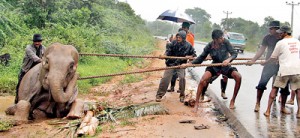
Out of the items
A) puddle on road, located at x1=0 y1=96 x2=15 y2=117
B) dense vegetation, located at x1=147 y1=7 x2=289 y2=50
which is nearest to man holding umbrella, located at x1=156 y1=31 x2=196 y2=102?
puddle on road, located at x1=0 y1=96 x2=15 y2=117

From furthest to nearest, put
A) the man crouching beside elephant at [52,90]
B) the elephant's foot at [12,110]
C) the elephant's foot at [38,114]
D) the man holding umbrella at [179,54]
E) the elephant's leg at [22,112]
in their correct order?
the man holding umbrella at [179,54]
the elephant's foot at [38,114]
the elephant's foot at [12,110]
the elephant's leg at [22,112]
the man crouching beside elephant at [52,90]

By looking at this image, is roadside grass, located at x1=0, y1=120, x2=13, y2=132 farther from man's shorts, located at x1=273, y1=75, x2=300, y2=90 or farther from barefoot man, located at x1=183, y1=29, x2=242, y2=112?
man's shorts, located at x1=273, y1=75, x2=300, y2=90

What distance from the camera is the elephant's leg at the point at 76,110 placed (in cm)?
695

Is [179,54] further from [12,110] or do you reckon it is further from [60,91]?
[12,110]

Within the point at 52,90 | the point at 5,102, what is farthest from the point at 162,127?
the point at 5,102

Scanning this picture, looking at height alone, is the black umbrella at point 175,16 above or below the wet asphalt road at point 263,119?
above

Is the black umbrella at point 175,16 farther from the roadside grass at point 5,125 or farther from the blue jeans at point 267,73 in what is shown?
the roadside grass at point 5,125

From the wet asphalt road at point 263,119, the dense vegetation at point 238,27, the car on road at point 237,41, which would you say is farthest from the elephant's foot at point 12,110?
the dense vegetation at point 238,27

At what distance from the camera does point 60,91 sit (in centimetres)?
655

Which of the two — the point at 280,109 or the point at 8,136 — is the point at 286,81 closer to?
the point at 280,109

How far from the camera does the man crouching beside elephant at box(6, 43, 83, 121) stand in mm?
6609

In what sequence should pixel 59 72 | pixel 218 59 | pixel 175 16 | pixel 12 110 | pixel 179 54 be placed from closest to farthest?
pixel 59 72, pixel 12 110, pixel 218 59, pixel 179 54, pixel 175 16

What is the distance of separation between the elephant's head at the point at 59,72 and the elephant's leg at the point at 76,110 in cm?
28

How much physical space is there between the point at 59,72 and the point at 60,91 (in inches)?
13.3
